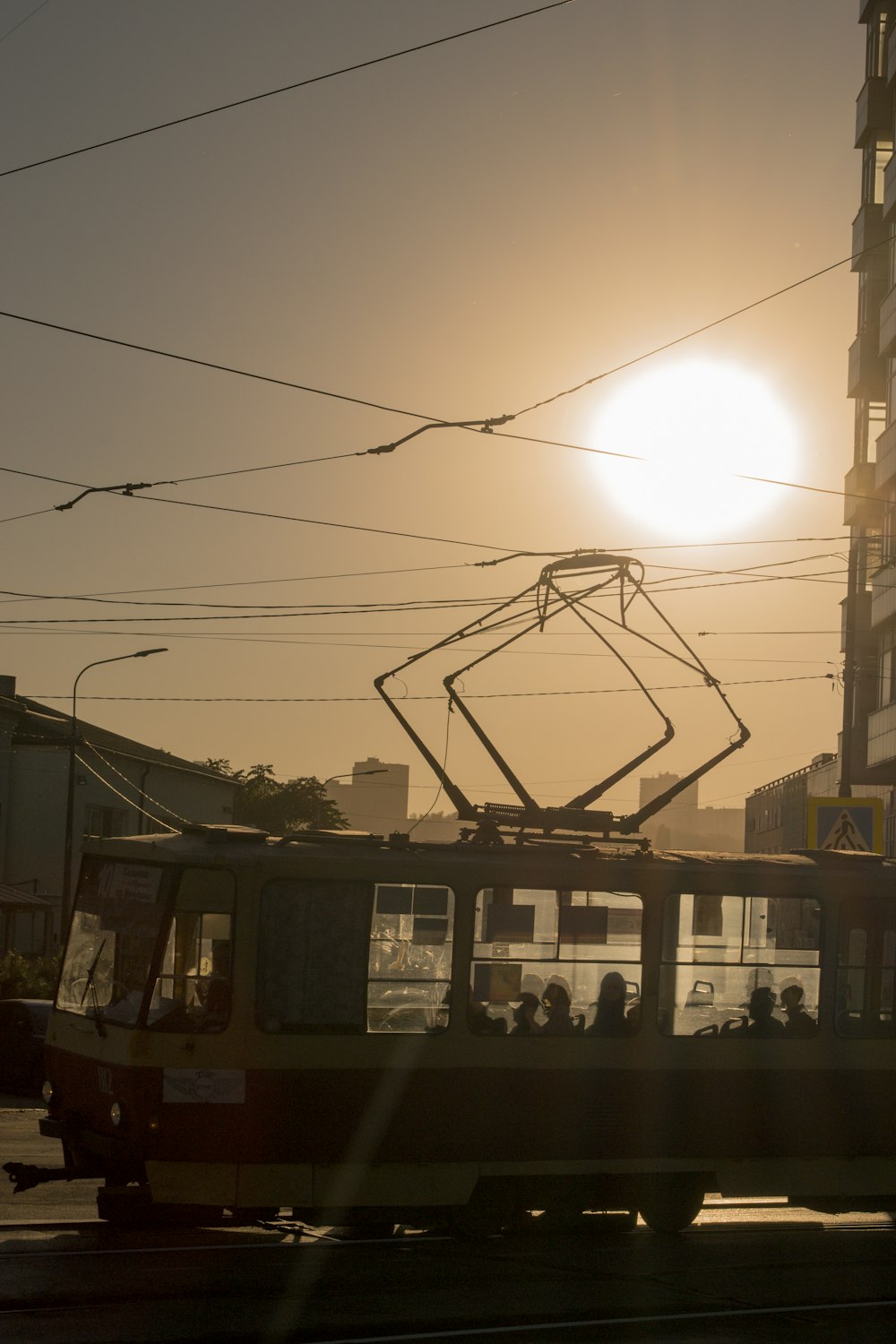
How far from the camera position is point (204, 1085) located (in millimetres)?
11234

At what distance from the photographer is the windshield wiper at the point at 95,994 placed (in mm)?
11680

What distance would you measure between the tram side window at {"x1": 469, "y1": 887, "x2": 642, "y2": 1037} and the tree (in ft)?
268

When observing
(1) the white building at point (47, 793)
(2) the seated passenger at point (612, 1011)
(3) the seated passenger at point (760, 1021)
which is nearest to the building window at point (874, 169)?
(1) the white building at point (47, 793)

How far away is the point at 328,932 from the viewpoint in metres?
11.7

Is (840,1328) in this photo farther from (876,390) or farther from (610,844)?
(876,390)

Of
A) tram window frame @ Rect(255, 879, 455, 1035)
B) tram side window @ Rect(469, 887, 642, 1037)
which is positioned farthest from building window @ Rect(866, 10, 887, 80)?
tram window frame @ Rect(255, 879, 455, 1035)

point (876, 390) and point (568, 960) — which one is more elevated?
point (876, 390)

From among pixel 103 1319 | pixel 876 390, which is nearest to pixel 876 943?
pixel 103 1319

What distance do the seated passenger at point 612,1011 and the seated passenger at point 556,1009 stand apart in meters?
0.22

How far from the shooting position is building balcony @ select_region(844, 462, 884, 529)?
5016 cm

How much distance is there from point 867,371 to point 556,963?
46.4 meters

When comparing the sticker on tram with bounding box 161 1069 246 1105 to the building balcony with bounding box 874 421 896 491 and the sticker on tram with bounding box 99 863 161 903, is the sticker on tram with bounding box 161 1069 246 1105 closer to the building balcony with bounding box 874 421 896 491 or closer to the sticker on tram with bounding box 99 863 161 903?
the sticker on tram with bounding box 99 863 161 903

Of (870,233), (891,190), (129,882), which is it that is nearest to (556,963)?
(129,882)

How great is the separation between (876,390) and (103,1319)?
5072 cm
